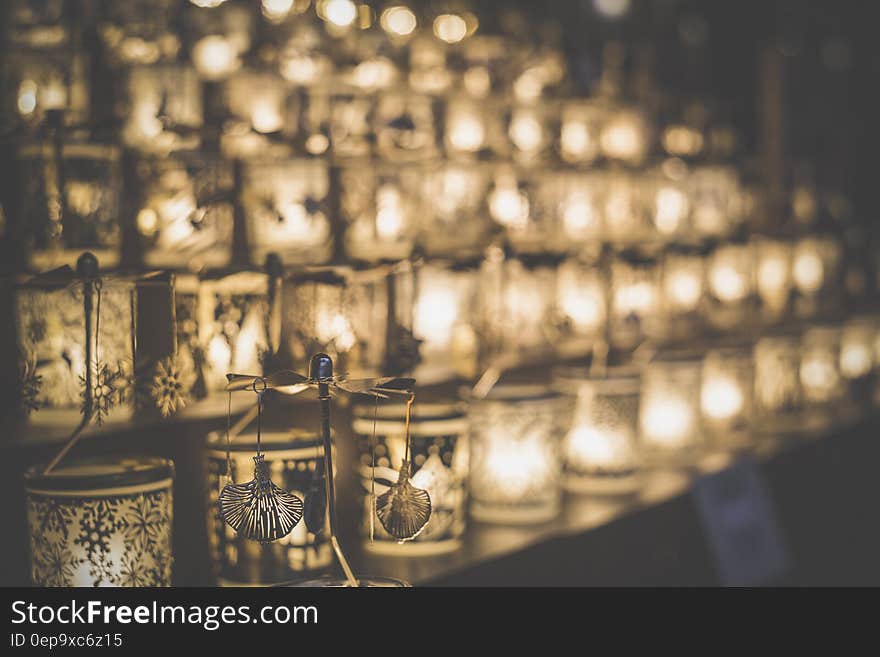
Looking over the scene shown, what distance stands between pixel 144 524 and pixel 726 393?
2.27 m

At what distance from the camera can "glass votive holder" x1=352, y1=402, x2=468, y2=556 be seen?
221 centimetres

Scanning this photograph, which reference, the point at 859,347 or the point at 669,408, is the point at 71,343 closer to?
the point at 669,408

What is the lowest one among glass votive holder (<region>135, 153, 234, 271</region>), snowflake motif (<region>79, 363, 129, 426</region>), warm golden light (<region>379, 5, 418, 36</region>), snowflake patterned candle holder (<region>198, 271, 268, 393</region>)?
snowflake motif (<region>79, 363, 129, 426</region>)

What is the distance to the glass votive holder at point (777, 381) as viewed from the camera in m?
3.73

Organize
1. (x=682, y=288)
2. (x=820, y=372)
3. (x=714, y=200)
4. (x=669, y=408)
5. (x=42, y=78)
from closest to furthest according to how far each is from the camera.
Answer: (x=42, y=78) → (x=669, y=408) → (x=682, y=288) → (x=714, y=200) → (x=820, y=372)

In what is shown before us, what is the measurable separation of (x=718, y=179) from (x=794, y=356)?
0.68 m

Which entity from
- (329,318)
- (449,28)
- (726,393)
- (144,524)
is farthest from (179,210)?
(726,393)

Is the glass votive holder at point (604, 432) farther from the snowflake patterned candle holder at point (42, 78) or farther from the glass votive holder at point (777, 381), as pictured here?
the snowflake patterned candle holder at point (42, 78)

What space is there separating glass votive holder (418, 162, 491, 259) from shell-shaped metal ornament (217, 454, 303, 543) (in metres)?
1.23

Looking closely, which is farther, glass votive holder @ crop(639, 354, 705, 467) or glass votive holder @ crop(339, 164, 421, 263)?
glass votive holder @ crop(639, 354, 705, 467)

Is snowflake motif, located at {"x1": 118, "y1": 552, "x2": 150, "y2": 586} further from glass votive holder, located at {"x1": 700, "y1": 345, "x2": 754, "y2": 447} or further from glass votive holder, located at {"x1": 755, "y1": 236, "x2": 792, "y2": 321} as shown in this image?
glass votive holder, located at {"x1": 755, "y1": 236, "x2": 792, "y2": 321}

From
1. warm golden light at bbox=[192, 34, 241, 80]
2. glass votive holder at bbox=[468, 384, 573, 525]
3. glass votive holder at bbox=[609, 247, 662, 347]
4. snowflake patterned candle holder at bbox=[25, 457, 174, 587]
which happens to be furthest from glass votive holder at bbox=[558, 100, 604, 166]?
snowflake patterned candle holder at bbox=[25, 457, 174, 587]

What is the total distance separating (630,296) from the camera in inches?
123
